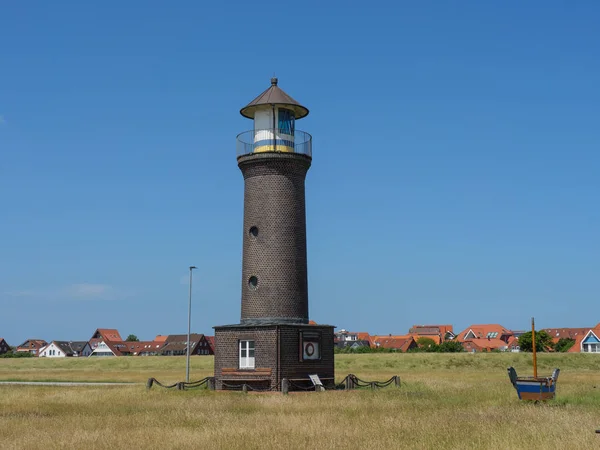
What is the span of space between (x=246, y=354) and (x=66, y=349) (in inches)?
5708

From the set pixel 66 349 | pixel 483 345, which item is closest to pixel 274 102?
pixel 483 345

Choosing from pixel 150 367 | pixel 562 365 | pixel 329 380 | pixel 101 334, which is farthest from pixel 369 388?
pixel 101 334

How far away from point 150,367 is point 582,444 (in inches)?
2847

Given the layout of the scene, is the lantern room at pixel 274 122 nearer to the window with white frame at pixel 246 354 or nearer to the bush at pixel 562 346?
the window with white frame at pixel 246 354

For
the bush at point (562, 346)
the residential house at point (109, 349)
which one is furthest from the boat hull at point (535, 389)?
the residential house at point (109, 349)

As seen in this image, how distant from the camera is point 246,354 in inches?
1398

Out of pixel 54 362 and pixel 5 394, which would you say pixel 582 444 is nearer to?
pixel 5 394

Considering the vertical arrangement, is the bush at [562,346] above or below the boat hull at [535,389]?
above

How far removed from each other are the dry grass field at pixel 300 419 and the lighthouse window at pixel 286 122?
43.1ft

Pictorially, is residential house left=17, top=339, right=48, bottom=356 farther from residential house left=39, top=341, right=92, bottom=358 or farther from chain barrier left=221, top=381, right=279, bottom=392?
chain barrier left=221, top=381, right=279, bottom=392

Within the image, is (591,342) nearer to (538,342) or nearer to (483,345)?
(538,342)

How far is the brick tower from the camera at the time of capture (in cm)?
3488

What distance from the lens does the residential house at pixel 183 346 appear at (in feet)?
500

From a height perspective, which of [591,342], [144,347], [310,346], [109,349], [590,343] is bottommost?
[109,349]
